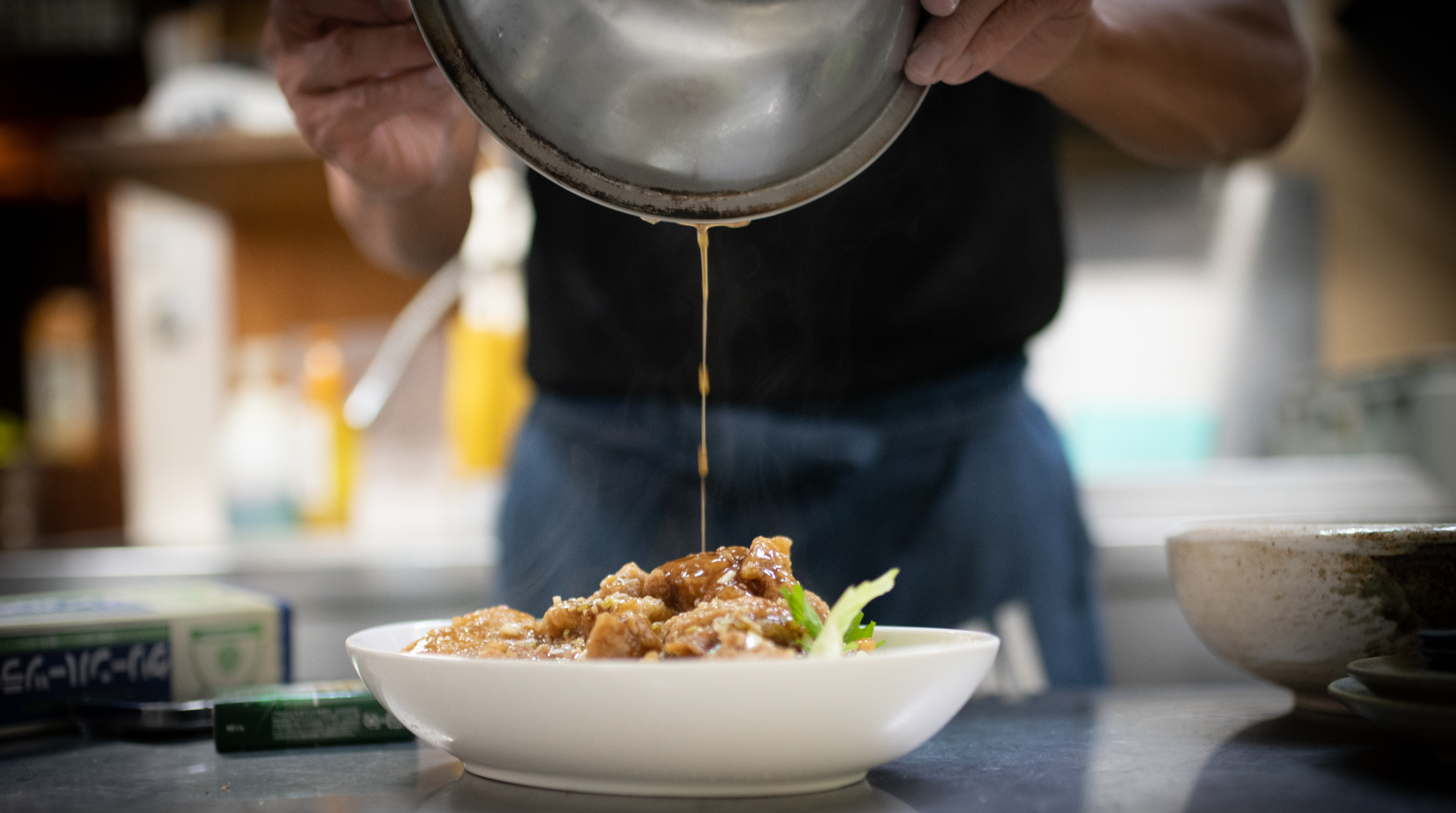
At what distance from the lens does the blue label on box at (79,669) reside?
0.92 m

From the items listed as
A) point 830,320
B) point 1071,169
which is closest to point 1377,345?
point 1071,169

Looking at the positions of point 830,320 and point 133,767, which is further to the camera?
point 830,320

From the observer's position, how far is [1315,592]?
0.84 m

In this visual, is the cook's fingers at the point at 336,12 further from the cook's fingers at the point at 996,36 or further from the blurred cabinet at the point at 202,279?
the blurred cabinet at the point at 202,279

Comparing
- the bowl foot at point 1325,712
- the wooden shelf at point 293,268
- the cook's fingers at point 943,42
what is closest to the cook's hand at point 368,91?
the cook's fingers at point 943,42

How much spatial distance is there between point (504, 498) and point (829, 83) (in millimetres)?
957

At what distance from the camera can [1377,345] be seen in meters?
3.02

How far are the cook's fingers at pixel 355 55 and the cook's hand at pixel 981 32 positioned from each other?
19.2 inches

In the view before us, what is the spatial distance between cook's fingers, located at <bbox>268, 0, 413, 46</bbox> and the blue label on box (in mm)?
587

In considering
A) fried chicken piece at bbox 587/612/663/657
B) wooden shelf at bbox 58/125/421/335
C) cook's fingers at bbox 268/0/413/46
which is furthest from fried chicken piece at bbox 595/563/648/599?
wooden shelf at bbox 58/125/421/335

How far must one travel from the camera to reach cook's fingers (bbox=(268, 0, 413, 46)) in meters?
0.99

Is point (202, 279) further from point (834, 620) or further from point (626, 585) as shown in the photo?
point (834, 620)

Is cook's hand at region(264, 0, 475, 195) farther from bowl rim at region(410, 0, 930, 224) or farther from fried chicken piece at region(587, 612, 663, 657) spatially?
fried chicken piece at region(587, 612, 663, 657)

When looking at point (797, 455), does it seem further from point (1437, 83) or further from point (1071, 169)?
point (1437, 83)
